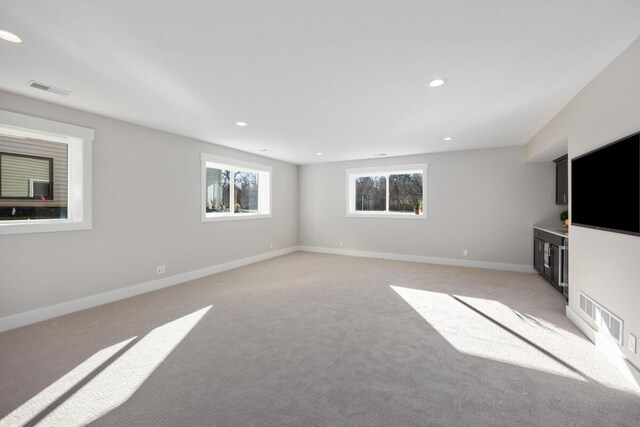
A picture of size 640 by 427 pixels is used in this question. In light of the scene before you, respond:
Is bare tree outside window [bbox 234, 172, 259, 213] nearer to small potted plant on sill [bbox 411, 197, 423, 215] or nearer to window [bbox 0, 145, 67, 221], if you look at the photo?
window [bbox 0, 145, 67, 221]

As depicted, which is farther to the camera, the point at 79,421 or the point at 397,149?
the point at 397,149

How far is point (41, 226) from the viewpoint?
3084mm

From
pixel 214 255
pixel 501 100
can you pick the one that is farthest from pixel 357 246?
pixel 501 100

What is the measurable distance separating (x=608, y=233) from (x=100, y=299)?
5.42 meters

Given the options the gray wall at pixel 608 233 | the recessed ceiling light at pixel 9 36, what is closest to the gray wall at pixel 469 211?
the gray wall at pixel 608 233

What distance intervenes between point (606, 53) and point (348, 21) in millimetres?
2034

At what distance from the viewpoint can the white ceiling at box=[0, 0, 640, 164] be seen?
169 centimetres

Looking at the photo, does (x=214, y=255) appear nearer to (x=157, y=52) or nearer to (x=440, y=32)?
(x=157, y=52)

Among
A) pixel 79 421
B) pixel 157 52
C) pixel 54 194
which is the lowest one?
pixel 79 421

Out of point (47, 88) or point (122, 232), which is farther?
point (122, 232)

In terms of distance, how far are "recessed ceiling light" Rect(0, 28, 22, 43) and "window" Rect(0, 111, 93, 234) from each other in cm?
134

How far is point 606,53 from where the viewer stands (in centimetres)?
215

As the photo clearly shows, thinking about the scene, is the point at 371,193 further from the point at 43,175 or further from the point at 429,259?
the point at 43,175

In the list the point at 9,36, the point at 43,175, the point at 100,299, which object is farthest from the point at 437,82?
the point at 100,299
